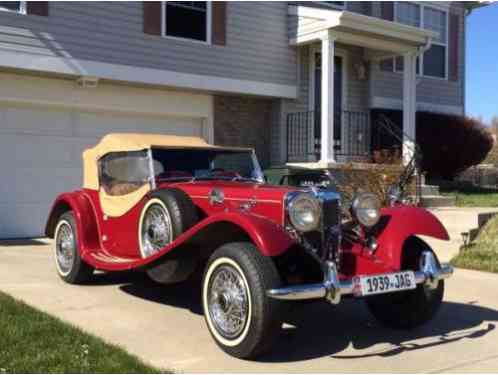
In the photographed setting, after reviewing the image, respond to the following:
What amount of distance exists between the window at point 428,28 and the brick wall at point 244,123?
3.82 metres

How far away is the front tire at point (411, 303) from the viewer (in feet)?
16.5

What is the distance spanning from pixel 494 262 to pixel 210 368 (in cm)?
514

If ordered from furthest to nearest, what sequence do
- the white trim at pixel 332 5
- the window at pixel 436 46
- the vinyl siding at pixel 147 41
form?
the window at pixel 436 46, the white trim at pixel 332 5, the vinyl siding at pixel 147 41

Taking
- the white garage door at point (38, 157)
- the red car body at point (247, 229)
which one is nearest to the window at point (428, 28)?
the white garage door at point (38, 157)

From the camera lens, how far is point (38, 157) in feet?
35.2

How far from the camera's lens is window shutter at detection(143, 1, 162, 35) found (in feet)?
38.3

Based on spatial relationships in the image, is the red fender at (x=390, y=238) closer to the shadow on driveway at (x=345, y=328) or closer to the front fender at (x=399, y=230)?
the front fender at (x=399, y=230)

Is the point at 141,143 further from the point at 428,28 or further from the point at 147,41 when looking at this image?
the point at 428,28

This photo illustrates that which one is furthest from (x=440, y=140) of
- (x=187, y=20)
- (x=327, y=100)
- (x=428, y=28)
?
(x=187, y=20)

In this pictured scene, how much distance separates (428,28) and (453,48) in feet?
3.19

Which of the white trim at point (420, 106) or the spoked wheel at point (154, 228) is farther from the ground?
the white trim at point (420, 106)

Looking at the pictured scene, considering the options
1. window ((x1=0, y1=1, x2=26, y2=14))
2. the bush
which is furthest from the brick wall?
window ((x1=0, y1=1, x2=26, y2=14))

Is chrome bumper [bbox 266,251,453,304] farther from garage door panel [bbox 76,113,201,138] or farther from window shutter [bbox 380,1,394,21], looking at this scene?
window shutter [bbox 380,1,394,21]

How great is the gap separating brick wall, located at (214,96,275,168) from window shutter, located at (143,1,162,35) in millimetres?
1851
